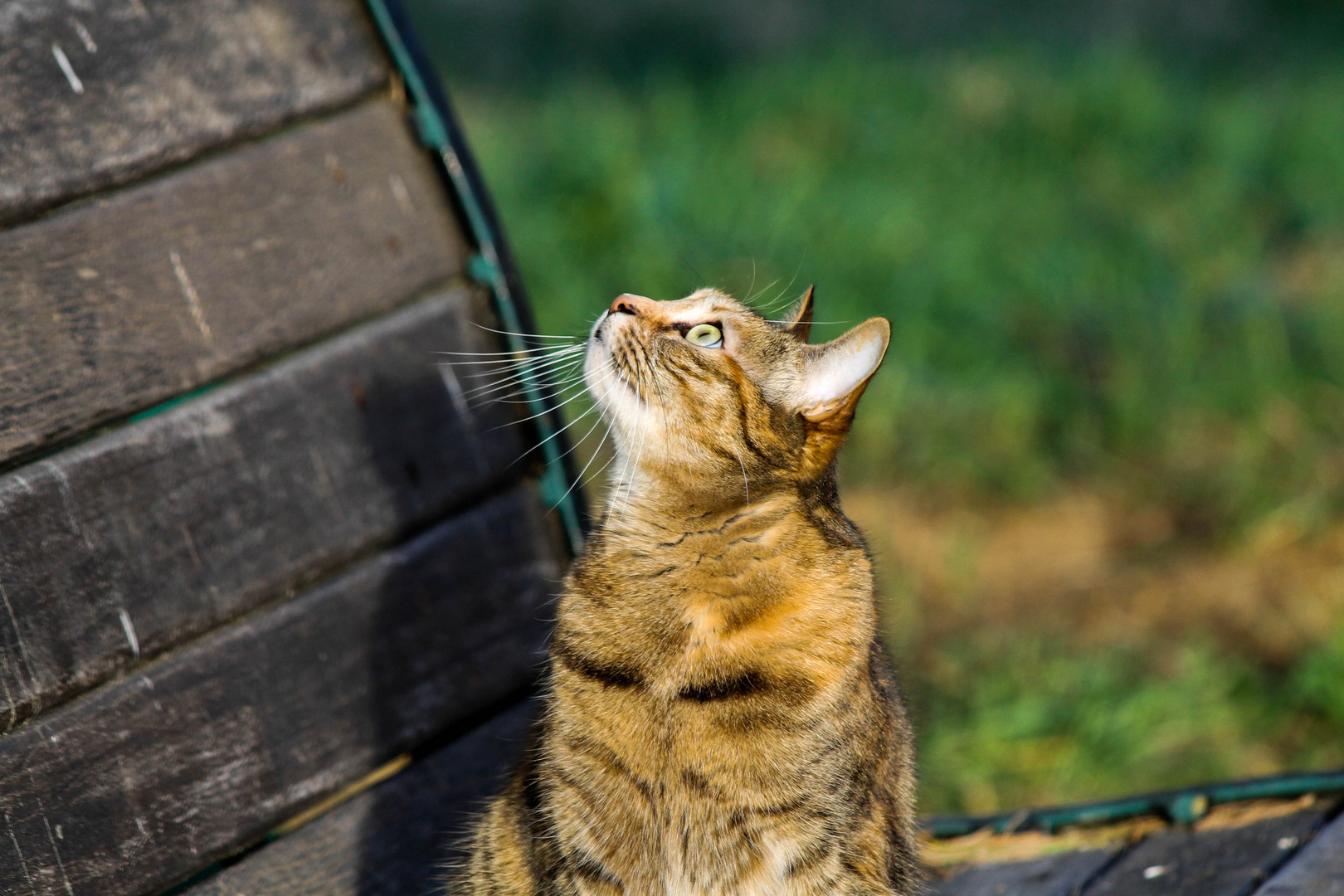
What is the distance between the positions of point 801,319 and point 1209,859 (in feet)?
3.61

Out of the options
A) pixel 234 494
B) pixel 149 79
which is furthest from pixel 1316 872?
pixel 149 79

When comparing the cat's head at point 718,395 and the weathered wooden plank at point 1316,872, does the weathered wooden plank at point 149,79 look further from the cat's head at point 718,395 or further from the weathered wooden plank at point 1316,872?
Result: the weathered wooden plank at point 1316,872

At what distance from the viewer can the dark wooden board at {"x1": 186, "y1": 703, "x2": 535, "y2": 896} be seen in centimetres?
164

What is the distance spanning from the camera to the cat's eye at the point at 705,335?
169 cm

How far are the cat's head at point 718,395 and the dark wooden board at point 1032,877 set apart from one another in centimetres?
77

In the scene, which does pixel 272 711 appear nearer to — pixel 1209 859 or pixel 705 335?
pixel 705 335

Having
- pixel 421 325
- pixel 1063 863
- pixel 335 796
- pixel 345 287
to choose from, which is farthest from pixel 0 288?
pixel 1063 863

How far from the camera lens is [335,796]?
5.72ft

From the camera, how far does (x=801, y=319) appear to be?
6.20 feet

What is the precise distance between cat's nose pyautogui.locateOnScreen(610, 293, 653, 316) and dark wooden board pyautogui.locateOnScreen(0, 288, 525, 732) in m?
0.33

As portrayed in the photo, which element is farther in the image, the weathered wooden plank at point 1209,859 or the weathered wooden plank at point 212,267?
the weathered wooden plank at point 1209,859

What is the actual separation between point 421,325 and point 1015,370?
2598mm

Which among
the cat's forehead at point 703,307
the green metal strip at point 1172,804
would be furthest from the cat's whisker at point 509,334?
the green metal strip at point 1172,804

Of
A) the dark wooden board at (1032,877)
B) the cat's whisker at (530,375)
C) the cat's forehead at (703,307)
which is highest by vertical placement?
the cat's forehead at (703,307)
